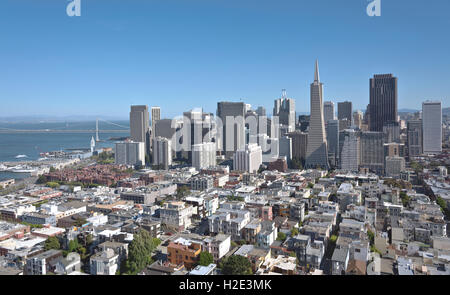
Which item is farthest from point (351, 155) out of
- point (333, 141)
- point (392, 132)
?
point (392, 132)

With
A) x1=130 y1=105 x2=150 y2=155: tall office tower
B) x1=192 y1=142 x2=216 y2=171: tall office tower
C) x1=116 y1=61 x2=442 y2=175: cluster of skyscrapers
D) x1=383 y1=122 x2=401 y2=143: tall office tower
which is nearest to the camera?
x1=116 y1=61 x2=442 y2=175: cluster of skyscrapers

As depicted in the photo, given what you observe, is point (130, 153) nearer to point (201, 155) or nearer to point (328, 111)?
point (201, 155)

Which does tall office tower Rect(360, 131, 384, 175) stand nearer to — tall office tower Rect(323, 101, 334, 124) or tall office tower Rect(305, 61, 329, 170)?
tall office tower Rect(305, 61, 329, 170)

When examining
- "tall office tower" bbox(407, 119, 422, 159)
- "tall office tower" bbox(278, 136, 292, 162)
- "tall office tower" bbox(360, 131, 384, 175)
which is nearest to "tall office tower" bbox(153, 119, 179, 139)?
"tall office tower" bbox(278, 136, 292, 162)

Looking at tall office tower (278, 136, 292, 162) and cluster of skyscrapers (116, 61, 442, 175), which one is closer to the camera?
cluster of skyscrapers (116, 61, 442, 175)

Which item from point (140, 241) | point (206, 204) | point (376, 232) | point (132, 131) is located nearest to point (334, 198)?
point (376, 232)

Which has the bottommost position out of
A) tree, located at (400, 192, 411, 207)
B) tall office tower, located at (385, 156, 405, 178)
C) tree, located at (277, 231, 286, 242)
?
tree, located at (277, 231, 286, 242)
